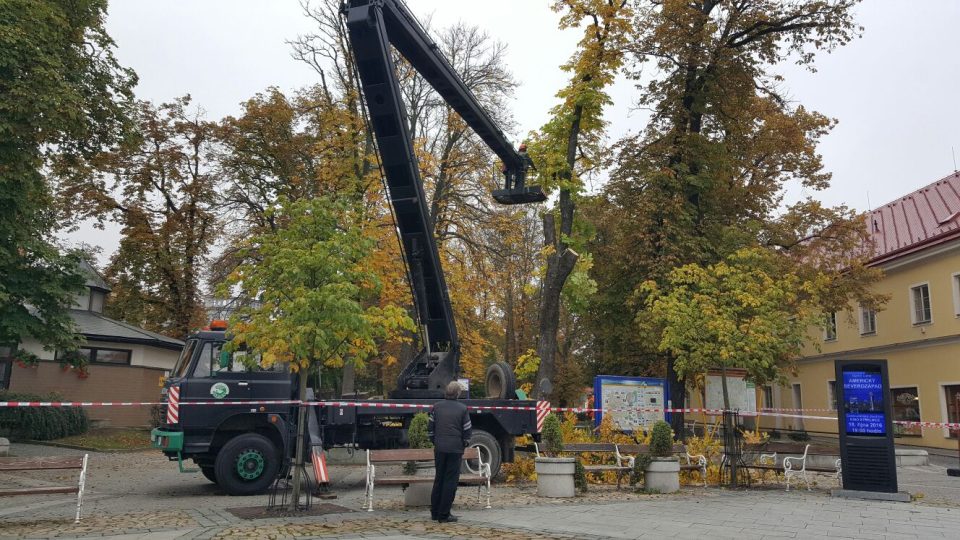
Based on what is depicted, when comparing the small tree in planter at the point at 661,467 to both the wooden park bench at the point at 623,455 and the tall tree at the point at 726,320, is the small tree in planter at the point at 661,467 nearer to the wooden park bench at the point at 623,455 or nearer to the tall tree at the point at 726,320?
the wooden park bench at the point at 623,455

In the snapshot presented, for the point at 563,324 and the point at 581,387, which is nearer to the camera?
the point at 581,387

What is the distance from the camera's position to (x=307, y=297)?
9703mm

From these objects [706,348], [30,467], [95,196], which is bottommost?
[30,467]

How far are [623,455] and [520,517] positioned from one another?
4.78 metres

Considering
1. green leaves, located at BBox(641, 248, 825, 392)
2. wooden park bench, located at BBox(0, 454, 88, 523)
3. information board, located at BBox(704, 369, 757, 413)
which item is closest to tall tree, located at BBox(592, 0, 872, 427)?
information board, located at BBox(704, 369, 757, 413)

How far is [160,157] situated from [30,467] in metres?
25.4

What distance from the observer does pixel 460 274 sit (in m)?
24.3

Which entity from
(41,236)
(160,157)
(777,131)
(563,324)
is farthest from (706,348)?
(563,324)

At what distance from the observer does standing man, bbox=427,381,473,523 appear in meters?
9.02

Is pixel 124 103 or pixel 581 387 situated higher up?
pixel 124 103

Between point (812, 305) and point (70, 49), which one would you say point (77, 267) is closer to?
point (70, 49)

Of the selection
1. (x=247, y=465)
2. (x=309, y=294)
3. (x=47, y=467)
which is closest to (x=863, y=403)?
(x=309, y=294)

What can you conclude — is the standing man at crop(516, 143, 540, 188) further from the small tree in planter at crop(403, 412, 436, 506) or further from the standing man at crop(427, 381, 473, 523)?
the standing man at crop(427, 381, 473, 523)

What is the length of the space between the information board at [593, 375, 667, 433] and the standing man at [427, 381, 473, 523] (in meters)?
9.82
